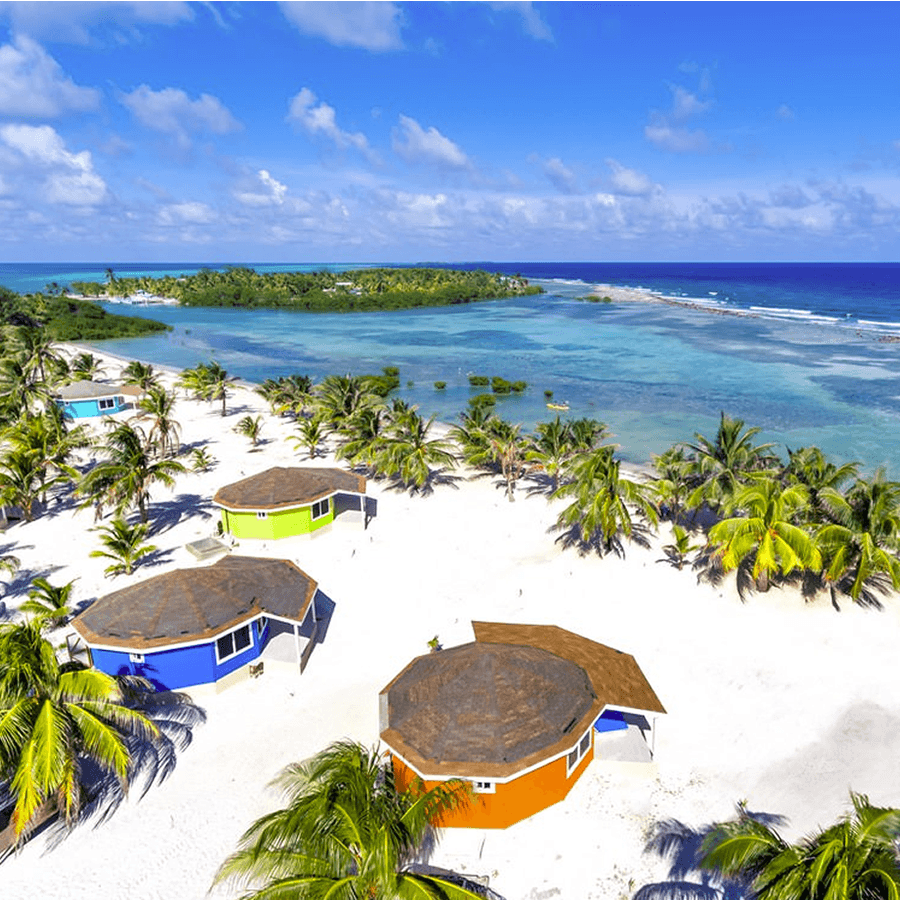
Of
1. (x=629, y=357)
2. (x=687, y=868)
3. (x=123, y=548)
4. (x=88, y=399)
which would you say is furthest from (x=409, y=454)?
(x=629, y=357)

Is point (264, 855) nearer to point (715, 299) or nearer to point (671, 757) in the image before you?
point (671, 757)

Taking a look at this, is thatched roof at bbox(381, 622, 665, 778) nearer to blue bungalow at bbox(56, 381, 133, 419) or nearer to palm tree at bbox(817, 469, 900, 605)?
palm tree at bbox(817, 469, 900, 605)

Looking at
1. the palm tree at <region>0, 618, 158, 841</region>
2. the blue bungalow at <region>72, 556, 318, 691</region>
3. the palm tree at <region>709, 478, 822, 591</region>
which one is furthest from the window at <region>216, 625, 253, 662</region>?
the palm tree at <region>709, 478, 822, 591</region>

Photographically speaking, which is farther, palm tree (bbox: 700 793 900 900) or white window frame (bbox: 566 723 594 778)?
white window frame (bbox: 566 723 594 778)

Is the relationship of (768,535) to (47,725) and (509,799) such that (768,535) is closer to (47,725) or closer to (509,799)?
(509,799)

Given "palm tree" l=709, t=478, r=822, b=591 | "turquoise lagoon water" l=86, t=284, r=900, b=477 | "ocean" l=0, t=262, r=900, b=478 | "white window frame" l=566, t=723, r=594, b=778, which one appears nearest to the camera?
"white window frame" l=566, t=723, r=594, b=778

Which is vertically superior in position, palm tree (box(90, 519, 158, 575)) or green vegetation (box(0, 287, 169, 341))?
green vegetation (box(0, 287, 169, 341))
